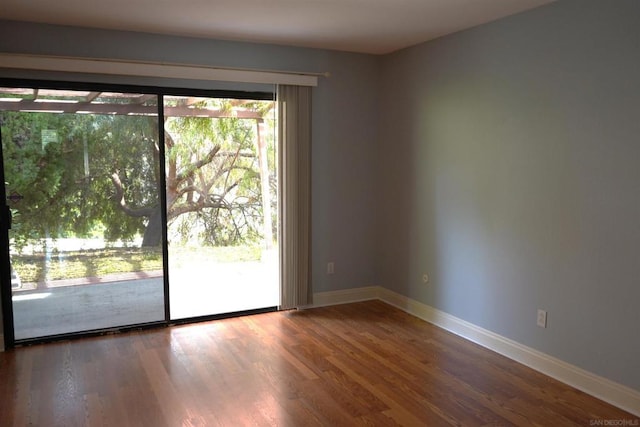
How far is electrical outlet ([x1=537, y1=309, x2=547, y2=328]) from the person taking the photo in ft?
11.0

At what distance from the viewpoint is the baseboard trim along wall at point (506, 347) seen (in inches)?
115

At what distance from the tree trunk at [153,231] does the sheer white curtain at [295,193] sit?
1054mm

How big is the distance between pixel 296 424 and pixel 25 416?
1.50 m

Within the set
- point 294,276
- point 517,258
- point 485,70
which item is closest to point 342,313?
point 294,276

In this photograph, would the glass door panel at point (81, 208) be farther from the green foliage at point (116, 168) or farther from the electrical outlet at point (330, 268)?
the electrical outlet at point (330, 268)

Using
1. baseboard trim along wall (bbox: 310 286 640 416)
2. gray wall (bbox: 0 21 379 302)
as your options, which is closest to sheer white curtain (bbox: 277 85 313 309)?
gray wall (bbox: 0 21 379 302)

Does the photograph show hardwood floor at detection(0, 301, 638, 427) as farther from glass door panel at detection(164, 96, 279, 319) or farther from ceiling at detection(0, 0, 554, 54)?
ceiling at detection(0, 0, 554, 54)

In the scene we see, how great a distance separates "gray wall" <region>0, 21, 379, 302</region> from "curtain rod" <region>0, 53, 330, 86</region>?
0.32 ft

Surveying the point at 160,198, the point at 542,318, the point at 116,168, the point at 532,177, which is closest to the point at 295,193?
the point at 160,198

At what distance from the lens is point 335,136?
15.7 feet

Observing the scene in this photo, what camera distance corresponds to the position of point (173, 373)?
11.0 feet

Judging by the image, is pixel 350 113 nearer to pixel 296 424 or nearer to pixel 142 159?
pixel 142 159

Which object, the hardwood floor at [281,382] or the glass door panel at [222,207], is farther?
the glass door panel at [222,207]

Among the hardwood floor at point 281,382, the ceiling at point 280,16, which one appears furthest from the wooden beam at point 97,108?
the hardwood floor at point 281,382
